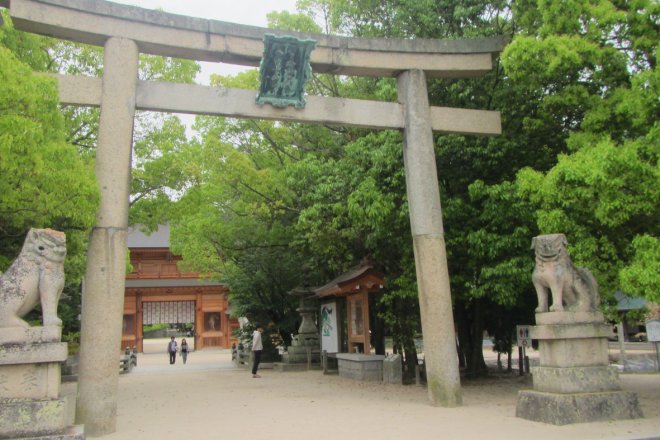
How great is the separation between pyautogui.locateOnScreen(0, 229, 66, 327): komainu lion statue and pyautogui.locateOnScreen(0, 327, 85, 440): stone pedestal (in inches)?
7.8

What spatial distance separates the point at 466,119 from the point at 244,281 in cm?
1232

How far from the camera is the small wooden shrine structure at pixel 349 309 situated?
14641 mm

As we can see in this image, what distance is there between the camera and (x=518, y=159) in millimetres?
11281

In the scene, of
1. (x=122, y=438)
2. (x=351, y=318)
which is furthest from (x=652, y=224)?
(x=351, y=318)

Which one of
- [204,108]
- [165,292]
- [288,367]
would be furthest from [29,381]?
[165,292]

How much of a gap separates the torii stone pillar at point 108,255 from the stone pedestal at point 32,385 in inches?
53.9

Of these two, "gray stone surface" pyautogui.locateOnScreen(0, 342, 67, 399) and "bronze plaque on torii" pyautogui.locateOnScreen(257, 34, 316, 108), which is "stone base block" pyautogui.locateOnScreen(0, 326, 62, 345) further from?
"bronze plaque on torii" pyautogui.locateOnScreen(257, 34, 316, 108)

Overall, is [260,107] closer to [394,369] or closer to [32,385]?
[32,385]

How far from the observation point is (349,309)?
53.4 feet

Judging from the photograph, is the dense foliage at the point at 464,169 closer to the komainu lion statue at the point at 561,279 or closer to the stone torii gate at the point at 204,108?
the komainu lion statue at the point at 561,279

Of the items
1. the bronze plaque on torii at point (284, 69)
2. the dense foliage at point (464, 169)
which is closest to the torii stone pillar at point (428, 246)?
the dense foliage at point (464, 169)

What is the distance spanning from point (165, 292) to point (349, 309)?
22931 mm

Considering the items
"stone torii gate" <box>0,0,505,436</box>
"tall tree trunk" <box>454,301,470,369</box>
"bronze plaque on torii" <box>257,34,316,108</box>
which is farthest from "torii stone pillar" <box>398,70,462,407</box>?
"tall tree trunk" <box>454,301,470,369</box>

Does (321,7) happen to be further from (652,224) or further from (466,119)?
(652,224)
